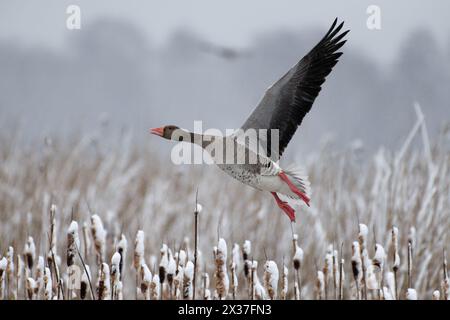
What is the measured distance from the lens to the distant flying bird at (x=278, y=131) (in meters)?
1.23

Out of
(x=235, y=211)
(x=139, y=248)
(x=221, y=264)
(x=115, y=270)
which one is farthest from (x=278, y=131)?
(x=235, y=211)

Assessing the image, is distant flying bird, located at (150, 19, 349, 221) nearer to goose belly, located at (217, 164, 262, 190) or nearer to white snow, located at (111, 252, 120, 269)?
goose belly, located at (217, 164, 262, 190)

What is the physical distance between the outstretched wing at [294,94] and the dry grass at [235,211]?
2.20 feet

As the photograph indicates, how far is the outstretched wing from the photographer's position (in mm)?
1393

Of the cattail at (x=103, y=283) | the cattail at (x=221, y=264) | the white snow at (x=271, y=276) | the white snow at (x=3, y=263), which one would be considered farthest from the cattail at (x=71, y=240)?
the white snow at (x=271, y=276)

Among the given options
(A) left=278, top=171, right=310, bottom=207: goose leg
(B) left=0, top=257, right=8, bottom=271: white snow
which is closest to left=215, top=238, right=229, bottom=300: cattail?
(A) left=278, top=171, right=310, bottom=207: goose leg

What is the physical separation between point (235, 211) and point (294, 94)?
2011 millimetres

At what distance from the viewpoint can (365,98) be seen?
440 cm

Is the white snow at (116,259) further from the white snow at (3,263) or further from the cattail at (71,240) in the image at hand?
the white snow at (3,263)

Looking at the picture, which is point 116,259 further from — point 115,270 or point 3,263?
point 3,263

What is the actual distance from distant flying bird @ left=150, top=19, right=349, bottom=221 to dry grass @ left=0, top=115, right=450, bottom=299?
2.03 ft

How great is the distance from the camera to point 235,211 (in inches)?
135
